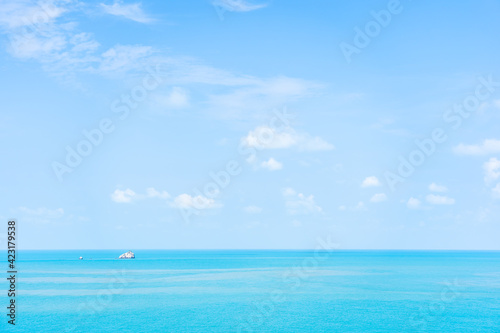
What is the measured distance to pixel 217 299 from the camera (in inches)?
2434

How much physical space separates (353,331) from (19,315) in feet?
113

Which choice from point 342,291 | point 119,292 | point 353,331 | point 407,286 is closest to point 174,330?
point 353,331

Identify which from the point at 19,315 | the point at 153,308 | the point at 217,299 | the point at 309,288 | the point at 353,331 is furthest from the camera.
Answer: the point at 309,288

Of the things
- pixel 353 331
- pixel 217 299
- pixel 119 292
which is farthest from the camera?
pixel 119 292

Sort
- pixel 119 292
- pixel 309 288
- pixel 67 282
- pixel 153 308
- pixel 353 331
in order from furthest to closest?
pixel 67 282
pixel 309 288
pixel 119 292
pixel 153 308
pixel 353 331

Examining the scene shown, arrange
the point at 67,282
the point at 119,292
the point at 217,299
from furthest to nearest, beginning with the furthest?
1. the point at 67,282
2. the point at 119,292
3. the point at 217,299

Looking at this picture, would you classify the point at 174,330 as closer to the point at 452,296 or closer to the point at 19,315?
the point at 19,315

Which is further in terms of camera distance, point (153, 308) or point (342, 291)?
point (342, 291)

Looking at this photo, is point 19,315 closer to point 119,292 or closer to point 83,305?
point 83,305

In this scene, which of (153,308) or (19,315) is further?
(153,308)

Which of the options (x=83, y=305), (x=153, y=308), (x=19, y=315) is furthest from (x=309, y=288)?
(x=19, y=315)

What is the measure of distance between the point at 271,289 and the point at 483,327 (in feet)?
110

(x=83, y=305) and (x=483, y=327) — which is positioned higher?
(x=83, y=305)

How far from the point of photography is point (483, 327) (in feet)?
149
